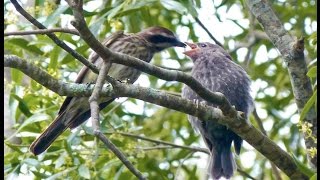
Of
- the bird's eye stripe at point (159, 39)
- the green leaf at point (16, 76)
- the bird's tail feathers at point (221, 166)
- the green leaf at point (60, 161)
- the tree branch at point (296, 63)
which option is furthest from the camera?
the bird's eye stripe at point (159, 39)

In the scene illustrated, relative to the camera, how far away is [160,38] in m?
7.07

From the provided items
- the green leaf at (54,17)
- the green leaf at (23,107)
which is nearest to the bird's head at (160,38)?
the green leaf at (54,17)

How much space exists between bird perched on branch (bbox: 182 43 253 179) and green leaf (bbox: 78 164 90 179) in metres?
0.82

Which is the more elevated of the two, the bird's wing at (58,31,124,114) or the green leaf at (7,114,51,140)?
the bird's wing at (58,31,124,114)

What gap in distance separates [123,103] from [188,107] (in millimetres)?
2430

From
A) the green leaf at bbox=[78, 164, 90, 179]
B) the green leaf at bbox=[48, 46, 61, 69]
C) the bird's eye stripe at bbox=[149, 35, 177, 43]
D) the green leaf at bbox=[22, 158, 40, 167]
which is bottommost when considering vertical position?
the green leaf at bbox=[22, 158, 40, 167]

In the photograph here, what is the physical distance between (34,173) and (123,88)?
6.17ft

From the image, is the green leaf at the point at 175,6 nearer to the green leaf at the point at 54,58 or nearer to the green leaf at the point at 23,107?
the green leaf at the point at 54,58

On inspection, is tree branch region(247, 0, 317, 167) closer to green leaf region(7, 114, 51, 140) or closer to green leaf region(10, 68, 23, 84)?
green leaf region(7, 114, 51, 140)

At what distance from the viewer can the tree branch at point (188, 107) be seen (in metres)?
4.50

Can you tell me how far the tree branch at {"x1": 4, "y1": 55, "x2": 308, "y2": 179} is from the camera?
177 inches

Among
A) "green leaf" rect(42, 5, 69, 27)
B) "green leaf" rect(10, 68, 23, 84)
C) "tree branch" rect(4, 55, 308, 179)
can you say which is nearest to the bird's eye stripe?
"green leaf" rect(42, 5, 69, 27)

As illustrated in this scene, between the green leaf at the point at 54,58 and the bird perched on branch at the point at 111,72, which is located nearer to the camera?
the bird perched on branch at the point at 111,72

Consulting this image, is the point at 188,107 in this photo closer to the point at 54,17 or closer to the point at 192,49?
the point at 54,17
